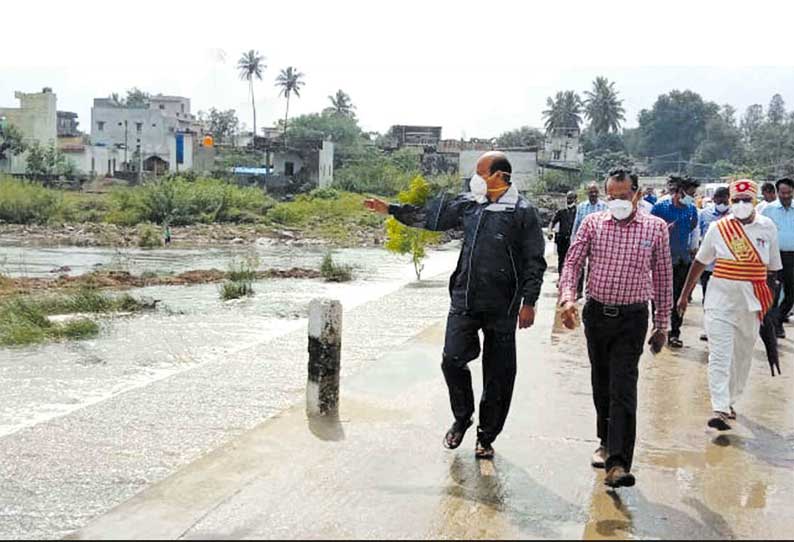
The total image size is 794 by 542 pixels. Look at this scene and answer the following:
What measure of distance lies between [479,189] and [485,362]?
997mm

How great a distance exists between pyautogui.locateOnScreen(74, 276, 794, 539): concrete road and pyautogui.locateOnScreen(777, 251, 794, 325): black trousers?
288cm

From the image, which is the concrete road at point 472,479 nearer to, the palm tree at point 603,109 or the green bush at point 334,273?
the green bush at point 334,273

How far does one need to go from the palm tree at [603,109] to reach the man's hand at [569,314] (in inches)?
4324

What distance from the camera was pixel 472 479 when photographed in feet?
15.9

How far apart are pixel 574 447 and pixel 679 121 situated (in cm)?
11574

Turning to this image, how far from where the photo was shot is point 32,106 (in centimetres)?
7669

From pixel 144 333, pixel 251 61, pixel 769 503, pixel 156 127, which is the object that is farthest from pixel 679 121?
pixel 769 503

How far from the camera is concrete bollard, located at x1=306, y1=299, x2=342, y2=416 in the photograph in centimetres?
621

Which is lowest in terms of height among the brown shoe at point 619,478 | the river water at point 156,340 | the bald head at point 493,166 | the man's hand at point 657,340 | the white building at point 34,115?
the river water at point 156,340

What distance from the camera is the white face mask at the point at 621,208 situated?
4.91 meters

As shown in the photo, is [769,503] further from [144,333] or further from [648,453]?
[144,333]

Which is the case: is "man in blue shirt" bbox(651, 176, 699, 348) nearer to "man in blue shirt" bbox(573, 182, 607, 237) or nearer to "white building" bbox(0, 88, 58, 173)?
"man in blue shirt" bbox(573, 182, 607, 237)

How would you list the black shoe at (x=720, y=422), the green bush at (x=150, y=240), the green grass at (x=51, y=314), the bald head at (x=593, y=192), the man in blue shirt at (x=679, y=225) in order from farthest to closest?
the green bush at (x=150, y=240), the green grass at (x=51, y=314), the bald head at (x=593, y=192), the man in blue shirt at (x=679, y=225), the black shoe at (x=720, y=422)

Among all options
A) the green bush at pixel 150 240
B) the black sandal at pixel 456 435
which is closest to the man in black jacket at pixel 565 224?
the black sandal at pixel 456 435
